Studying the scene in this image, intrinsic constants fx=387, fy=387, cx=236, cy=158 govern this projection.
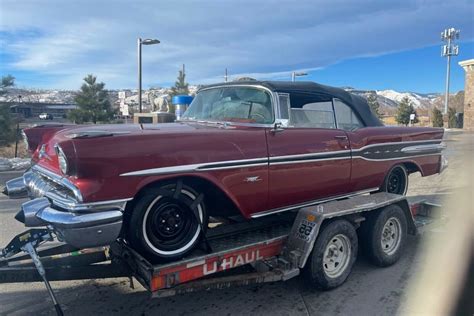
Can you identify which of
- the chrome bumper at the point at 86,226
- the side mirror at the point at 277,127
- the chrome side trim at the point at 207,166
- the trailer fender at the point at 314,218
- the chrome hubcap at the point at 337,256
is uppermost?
the side mirror at the point at 277,127

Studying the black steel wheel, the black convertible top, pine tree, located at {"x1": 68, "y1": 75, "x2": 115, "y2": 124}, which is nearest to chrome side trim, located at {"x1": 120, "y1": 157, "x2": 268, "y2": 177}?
the black convertible top

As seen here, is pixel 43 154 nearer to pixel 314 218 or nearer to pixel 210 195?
pixel 210 195

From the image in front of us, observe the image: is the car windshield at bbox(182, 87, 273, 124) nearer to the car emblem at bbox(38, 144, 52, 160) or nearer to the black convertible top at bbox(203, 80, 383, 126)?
the black convertible top at bbox(203, 80, 383, 126)

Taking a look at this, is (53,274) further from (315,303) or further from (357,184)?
(357,184)

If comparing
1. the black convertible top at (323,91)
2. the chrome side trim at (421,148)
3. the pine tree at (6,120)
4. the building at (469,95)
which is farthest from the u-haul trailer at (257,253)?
the building at (469,95)

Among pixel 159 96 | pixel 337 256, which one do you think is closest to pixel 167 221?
pixel 337 256

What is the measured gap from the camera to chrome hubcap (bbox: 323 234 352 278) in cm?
383

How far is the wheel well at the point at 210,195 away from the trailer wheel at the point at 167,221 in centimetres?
5

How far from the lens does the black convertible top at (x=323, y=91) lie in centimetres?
410

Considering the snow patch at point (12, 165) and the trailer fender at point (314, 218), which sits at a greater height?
the trailer fender at point (314, 218)

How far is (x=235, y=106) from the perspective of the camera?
4137 mm

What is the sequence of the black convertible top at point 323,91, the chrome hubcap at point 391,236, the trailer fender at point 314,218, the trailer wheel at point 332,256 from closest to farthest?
the trailer fender at point 314,218 → the trailer wheel at point 332,256 → the black convertible top at point 323,91 → the chrome hubcap at point 391,236

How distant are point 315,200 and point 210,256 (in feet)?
5.02

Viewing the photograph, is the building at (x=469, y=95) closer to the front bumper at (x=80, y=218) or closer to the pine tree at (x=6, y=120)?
the pine tree at (x=6, y=120)
